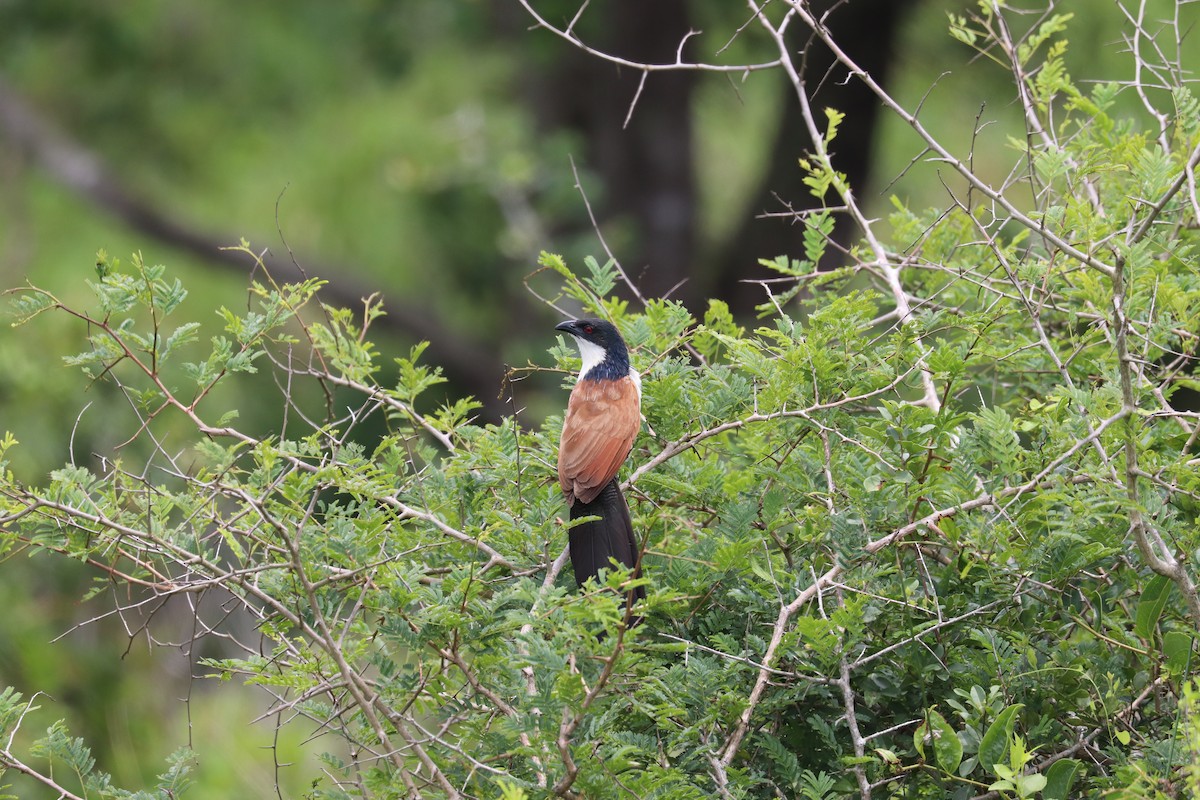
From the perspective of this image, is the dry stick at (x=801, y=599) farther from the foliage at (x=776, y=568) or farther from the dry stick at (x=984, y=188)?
the dry stick at (x=984, y=188)

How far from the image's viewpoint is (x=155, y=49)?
12516 mm

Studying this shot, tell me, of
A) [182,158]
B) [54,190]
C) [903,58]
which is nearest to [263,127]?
[182,158]

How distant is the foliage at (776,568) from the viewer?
2.22 m

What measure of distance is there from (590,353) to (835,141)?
622 centimetres

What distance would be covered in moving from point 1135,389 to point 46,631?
6.40m

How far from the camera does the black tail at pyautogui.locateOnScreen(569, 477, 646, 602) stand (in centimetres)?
274

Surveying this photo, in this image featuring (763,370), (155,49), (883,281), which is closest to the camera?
(763,370)

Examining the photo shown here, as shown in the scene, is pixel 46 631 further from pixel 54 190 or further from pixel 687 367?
pixel 54 190

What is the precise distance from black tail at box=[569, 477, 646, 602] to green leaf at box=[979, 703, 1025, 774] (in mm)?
753

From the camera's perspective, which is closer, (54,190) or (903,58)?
(903,58)

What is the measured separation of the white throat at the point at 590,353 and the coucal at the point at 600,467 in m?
0.34

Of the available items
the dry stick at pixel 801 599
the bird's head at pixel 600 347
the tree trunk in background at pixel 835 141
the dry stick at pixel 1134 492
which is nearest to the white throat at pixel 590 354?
the bird's head at pixel 600 347

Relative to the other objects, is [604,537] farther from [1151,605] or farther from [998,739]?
[1151,605]

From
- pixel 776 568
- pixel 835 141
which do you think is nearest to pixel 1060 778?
pixel 776 568
